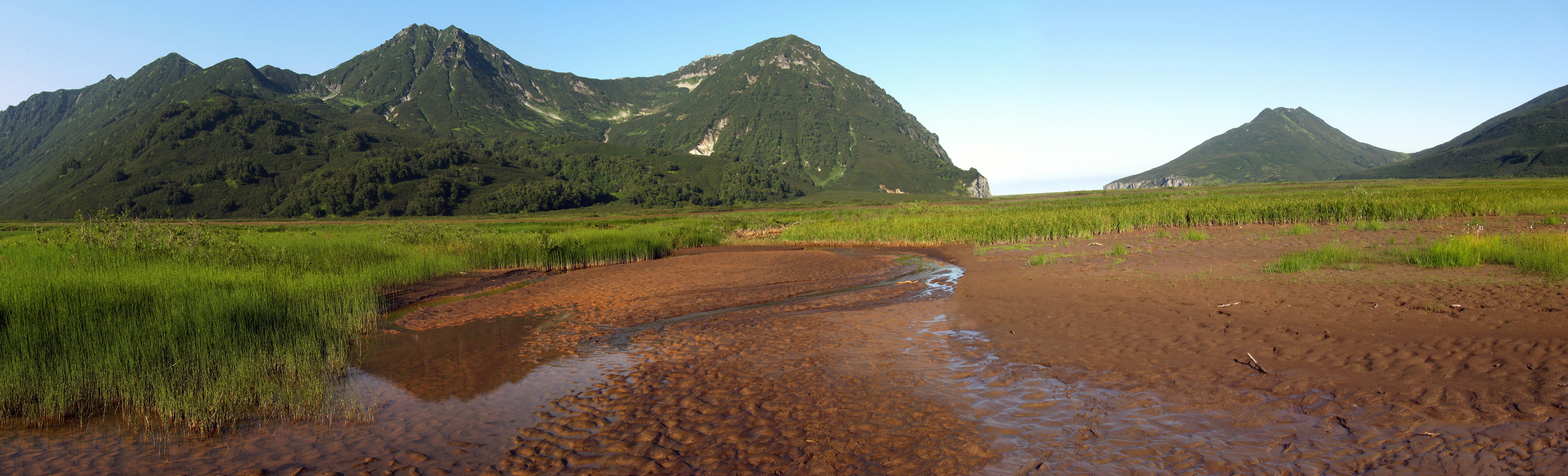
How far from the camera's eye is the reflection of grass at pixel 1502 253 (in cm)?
1245

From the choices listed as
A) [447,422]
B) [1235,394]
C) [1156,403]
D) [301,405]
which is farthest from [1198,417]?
[301,405]

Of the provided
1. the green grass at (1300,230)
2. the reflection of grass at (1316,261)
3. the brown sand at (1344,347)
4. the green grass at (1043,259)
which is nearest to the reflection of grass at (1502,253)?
the brown sand at (1344,347)

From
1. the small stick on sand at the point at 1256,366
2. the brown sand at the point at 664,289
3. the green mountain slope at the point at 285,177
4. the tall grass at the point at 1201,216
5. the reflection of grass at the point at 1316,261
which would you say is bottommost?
the small stick on sand at the point at 1256,366

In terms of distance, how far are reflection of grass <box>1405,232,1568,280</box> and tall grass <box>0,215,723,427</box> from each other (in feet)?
67.7

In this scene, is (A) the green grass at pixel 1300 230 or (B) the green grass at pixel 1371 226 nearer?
(B) the green grass at pixel 1371 226

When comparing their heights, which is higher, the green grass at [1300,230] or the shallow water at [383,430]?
the green grass at [1300,230]

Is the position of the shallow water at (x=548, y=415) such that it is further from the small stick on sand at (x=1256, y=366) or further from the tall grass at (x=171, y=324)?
the small stick on sand at (x=1256, y=366)

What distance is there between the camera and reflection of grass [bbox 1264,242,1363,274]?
15.0m

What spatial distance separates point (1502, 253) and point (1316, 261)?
10.3 ft

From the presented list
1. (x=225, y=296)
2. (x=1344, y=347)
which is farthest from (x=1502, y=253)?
(x=225, y=296)

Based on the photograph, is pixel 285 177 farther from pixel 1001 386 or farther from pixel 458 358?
pixel 1001 386

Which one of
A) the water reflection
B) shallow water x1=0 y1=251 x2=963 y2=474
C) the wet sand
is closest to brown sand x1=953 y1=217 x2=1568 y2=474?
the wet sand

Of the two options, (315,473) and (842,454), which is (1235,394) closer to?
(842,454)

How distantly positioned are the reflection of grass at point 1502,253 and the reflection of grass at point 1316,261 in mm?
1103
